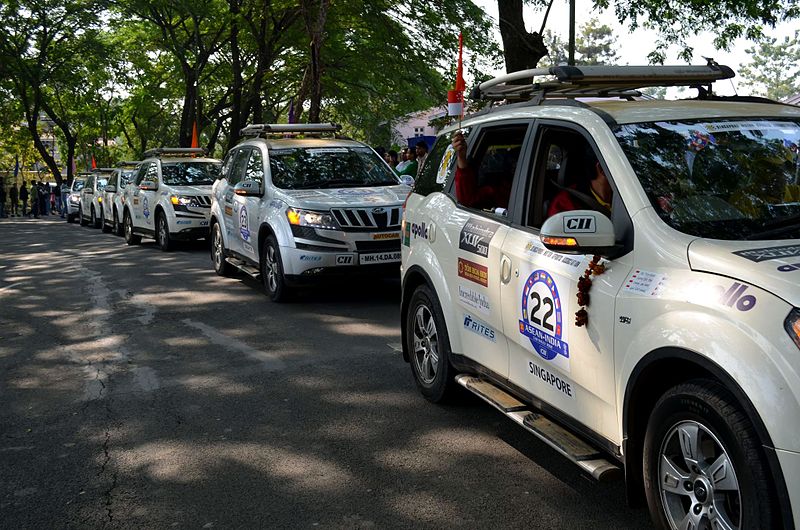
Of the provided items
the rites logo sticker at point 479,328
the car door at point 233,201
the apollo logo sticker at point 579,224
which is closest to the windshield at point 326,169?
the car door at point 233,201

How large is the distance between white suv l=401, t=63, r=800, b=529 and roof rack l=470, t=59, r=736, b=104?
0.02 meters

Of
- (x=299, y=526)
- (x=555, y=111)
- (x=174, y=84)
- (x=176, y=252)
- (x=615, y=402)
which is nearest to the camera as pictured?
(x=615, y=402)

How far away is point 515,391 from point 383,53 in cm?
2401

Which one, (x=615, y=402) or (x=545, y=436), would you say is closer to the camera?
(x=615, y=402)

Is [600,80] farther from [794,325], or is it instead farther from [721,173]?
[794,325]

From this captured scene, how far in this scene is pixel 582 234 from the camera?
149 inches

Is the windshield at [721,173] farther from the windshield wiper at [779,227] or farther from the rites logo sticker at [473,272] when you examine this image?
the rites logo sticker at [473,272]

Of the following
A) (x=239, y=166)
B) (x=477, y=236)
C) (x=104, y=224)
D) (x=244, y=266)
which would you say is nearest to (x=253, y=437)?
(x=477, y=236)

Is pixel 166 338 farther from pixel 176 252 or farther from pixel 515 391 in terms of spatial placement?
pixel 176 252

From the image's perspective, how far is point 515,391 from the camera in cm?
485

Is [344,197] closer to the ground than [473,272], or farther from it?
farther from it

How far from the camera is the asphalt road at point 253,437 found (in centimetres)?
429

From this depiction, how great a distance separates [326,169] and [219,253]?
2.71m

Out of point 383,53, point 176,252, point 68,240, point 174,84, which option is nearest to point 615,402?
point 176,252
